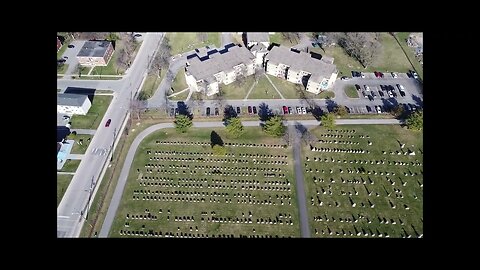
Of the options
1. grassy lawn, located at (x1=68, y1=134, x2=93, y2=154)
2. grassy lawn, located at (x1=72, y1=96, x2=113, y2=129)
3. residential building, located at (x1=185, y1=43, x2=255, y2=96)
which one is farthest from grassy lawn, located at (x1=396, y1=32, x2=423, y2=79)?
grassy lawn, located at (x1=68, y1=134, x2=93, y2=154)

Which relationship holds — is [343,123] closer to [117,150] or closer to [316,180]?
[316,180]

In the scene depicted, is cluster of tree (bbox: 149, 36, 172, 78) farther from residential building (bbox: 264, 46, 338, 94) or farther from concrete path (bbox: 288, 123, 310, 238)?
concrete path (bbox: 288, 123, 310, 238)

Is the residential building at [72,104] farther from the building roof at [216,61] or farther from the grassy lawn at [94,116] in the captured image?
the building roof at [216,61]

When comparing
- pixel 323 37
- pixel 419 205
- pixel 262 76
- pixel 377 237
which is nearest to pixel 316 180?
pixel 377 237

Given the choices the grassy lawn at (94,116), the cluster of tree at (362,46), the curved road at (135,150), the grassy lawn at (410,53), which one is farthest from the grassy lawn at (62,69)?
the grassy lawn at (410,53)

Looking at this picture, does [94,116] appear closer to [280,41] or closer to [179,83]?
[179,83]

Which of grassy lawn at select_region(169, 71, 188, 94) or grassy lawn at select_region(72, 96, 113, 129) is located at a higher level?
grassy lawn at select_region(169, 71, 188, 94)
